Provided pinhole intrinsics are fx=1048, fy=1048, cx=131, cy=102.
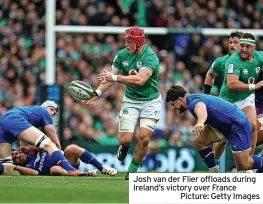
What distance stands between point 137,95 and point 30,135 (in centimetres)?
170

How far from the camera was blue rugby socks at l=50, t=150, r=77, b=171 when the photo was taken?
47.1 ft

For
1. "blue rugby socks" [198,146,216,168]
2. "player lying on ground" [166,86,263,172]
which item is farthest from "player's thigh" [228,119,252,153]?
"blue rugby socks" [198,146,216,168]

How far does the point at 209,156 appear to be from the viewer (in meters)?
14.5

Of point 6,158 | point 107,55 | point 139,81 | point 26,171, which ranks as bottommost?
point 26,171

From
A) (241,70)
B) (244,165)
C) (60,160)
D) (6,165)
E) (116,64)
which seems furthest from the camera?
(6,165)

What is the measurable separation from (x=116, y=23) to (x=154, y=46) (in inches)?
49.6

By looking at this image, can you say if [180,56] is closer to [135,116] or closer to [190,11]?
[190,11]

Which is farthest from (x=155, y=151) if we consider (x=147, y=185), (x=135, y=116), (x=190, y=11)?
(x=147, y=185)

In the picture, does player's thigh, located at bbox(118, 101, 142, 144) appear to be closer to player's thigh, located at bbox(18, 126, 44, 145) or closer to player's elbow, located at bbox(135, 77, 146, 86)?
player's elbow, located at bbox(135, 77, 146, 86)

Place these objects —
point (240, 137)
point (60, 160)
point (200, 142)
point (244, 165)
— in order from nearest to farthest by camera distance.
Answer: point (240, 137) → point (244, 165) → point (200, 142) → point (60, 160)

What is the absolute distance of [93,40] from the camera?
2302 centimetres

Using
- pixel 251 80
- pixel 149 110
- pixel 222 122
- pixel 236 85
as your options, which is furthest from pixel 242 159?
pixel 149 110

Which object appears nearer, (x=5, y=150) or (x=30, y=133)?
(x=30, y=133)

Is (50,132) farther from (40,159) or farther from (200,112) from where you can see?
(200,112)
